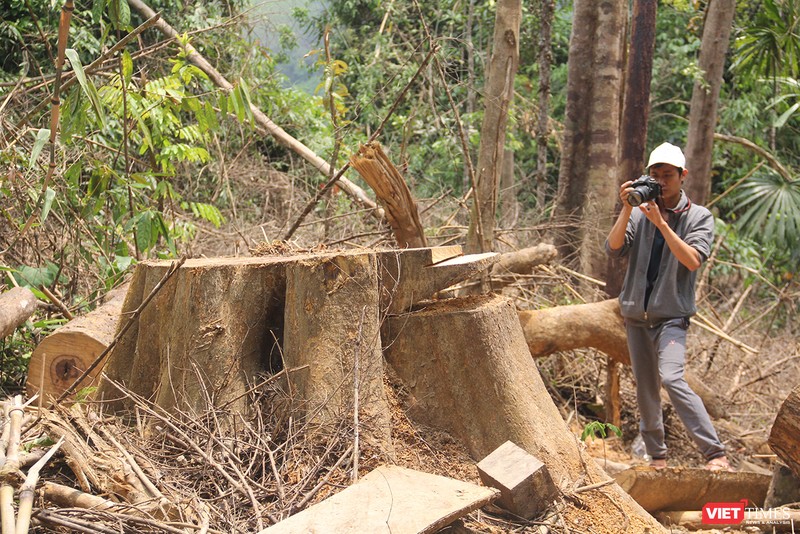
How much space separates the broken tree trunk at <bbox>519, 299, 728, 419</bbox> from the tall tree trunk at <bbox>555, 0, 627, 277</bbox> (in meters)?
2.24

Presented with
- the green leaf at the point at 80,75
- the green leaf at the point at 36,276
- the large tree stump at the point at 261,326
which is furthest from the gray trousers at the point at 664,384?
the green leaf at the point at 36,276

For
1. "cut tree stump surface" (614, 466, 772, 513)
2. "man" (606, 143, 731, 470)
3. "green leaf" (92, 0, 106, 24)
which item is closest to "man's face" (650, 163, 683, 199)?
"man" (606, 143, 731, 470)

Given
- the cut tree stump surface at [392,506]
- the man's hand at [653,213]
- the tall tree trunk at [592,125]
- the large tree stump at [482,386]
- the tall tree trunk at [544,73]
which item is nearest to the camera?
the cut tree stump surface at [392,506]

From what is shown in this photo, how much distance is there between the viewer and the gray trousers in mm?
4066

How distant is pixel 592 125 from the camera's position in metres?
7.78

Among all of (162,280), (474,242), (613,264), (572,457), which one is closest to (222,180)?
(474,242)

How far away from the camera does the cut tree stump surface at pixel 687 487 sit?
12.8 ft

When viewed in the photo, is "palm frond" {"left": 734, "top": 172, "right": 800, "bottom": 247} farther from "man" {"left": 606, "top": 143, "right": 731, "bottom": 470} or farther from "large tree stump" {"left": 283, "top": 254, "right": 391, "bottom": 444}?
"large tree stump" {"left": 283, "top": 254, "right": 391, "bottom": 444}

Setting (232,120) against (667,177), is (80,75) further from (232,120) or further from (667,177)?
(232,120)

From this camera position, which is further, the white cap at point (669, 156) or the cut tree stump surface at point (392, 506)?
the white cap at point (669, 156)

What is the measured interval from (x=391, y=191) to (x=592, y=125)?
426 cm

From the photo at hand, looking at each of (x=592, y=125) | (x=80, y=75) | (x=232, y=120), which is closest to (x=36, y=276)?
(x=80, y=75)

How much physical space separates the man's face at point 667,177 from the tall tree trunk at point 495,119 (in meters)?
1.31

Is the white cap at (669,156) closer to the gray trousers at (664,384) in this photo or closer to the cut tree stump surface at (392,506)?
the gray trousers at (664,384)
